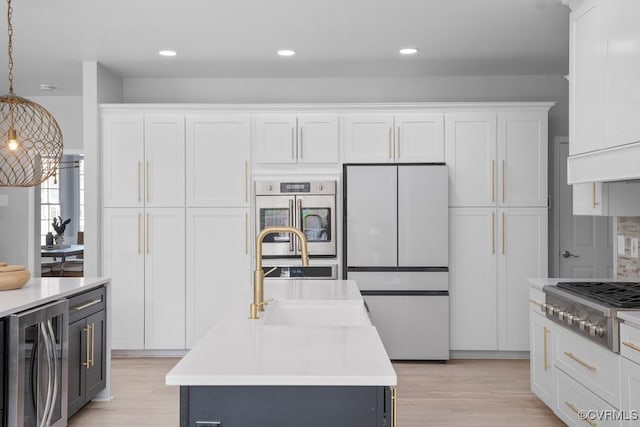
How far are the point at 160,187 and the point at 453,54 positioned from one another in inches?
108

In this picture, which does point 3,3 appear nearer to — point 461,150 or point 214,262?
point 214,262

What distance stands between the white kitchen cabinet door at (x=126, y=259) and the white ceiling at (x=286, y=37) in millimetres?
1362

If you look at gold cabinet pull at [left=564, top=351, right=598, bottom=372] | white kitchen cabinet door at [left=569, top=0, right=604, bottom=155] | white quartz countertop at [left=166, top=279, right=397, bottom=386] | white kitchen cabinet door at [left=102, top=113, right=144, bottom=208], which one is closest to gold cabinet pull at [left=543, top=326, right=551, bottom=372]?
gold cabinet pull at [left=564, top=351, right=598, bottom=372]

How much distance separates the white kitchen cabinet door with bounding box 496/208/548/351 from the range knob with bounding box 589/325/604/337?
7.13ft

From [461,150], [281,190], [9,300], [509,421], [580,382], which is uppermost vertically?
[461,150]

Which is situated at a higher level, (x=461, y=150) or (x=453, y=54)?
(x=453, y=54)

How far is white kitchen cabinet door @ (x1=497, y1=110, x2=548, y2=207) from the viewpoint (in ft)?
16.2

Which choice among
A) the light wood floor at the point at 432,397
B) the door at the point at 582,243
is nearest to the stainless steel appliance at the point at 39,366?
the light wood floor at the point at 432,397

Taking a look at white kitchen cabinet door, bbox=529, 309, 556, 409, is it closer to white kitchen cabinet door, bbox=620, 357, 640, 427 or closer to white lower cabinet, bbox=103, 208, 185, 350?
white kitchen cabinet door, bbox=620, 357, 640, 427

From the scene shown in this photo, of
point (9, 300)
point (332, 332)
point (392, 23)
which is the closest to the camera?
point (332, 332)

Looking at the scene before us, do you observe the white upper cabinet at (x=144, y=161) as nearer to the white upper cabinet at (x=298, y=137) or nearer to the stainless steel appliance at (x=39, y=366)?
the white upper cabinet at (x=298, y=137)

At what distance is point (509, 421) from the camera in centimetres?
351

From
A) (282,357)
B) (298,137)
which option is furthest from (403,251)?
(282,357)

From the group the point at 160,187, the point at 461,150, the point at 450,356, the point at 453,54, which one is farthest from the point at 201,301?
the point at 453,54
